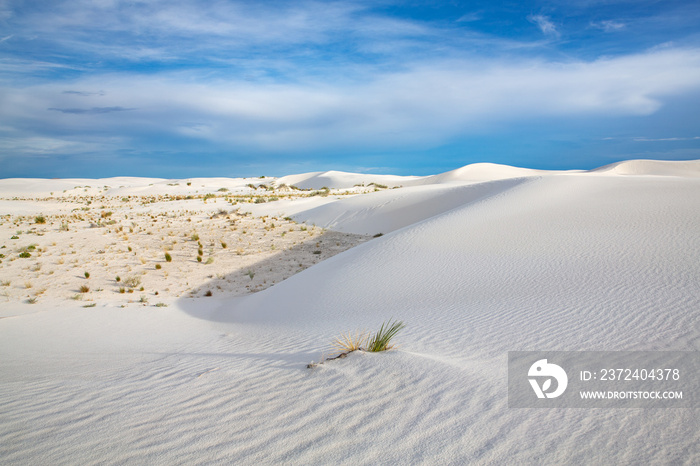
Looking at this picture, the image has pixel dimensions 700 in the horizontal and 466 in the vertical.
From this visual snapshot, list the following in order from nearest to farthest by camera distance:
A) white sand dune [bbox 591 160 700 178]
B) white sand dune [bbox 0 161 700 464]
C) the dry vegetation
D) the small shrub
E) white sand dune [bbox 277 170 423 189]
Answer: white sand dune [bbox 0 161 700 464]
the dry vegetation
the small shrub
white sand dune [bbox 591 160 700 178]
white sand dune [bbox 277 170 423 189]

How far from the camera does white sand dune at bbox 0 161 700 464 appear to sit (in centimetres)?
257

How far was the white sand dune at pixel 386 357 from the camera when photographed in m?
2.57

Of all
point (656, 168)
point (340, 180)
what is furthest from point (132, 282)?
point (340, 180)

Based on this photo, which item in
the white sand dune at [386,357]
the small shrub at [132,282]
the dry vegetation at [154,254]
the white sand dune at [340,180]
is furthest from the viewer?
the white sand dune at [340,180]

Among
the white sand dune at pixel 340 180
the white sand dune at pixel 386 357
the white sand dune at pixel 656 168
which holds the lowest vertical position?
the white sand dune at pixel 386 357

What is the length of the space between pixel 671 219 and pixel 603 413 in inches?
317

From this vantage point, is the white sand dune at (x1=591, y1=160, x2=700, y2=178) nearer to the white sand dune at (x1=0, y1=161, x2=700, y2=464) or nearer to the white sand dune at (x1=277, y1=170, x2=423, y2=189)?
the white sand dune at (x1=277, y1=170, x2=423, y2=189)

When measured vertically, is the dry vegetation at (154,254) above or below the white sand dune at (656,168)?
below

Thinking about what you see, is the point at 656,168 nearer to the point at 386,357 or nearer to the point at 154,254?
the point at 154,254

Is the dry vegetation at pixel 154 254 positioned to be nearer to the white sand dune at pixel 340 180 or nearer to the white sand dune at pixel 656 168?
the white sand dune at pixel 656 168

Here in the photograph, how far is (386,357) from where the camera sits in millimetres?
3719

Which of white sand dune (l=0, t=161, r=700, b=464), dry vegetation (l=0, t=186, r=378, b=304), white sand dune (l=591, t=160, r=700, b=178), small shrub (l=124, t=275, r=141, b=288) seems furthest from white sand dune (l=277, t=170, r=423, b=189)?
white sand dune (l=0, t=161, r=700, b=464)

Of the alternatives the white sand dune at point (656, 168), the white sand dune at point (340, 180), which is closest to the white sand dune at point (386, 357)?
the white sand dune at point (656, 168)

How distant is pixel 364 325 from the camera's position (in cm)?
594
